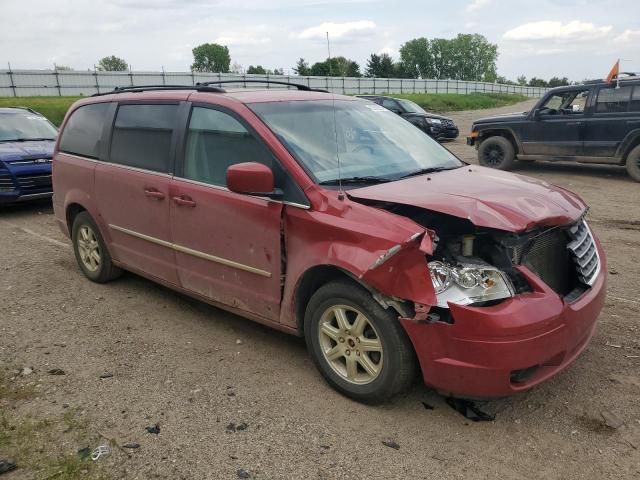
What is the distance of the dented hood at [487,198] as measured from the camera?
9.92ft

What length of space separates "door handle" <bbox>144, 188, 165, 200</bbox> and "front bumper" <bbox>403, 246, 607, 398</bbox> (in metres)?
2.31

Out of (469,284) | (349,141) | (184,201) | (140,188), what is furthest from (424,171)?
(140,188)

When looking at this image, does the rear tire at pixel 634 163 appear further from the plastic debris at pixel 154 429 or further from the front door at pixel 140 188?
the plastic debris at pixel 154 429

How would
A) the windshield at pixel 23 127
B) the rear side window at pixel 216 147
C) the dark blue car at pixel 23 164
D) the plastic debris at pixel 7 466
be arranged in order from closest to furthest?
1. the plastic debris at pixel 7 466
2. the rear side window at pixel 216 147
3. the dark blue car at pixel 23 164
4. the windshield at pixel 23 127

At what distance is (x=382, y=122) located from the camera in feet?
14.8

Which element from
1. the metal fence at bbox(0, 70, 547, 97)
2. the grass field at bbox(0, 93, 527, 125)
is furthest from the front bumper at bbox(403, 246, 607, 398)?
the grass field at bbox(0, 93, 527, 125)

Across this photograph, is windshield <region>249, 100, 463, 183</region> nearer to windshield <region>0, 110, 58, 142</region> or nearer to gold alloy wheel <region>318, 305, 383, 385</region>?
→ gold alloy wheel <region>318, 305, 383, 385</region>

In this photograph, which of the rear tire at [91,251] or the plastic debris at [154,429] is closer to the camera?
the plastic debris at [154,429]

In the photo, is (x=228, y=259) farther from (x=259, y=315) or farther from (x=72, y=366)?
(x=72, y=366)

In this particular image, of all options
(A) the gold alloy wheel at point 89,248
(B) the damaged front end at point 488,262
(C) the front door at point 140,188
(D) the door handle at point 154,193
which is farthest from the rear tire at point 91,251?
(B) the damaged front end at point 488,262

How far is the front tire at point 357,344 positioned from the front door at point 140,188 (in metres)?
1.56

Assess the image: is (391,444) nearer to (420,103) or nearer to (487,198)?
(487,198)

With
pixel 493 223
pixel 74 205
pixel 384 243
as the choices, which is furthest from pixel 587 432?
pixel 74 205

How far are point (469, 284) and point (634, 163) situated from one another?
31.7 ft
